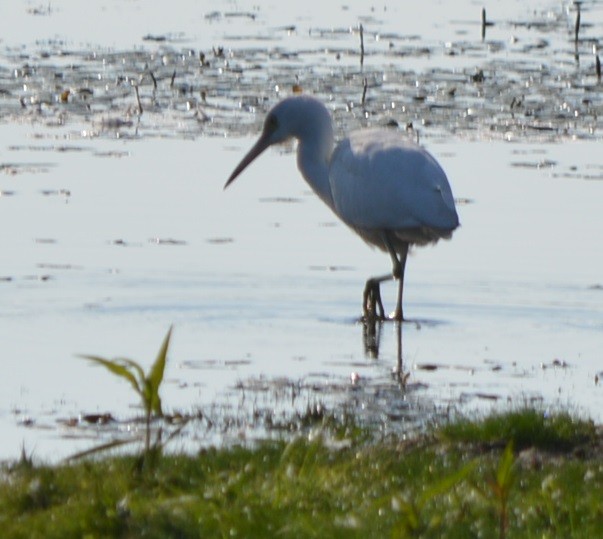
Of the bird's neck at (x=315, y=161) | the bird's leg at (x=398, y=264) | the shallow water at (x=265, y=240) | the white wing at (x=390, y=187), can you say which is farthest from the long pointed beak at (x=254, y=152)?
the bird's leg at (x=398, y=264)

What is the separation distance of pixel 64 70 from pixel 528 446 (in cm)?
1136

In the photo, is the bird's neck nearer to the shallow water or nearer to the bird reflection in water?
the shallow water

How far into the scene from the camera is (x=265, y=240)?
36.2ft

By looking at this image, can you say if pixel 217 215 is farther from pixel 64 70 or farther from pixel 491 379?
pixel 64 70

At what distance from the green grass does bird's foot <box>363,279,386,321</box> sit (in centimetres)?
311

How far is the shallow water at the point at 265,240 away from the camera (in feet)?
25.7

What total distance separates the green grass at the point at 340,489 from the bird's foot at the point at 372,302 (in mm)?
3107

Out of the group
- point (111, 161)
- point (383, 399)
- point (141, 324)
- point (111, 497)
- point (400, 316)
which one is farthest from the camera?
point (111, 161)

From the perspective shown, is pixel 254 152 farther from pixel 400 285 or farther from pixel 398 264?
pixel 400 285

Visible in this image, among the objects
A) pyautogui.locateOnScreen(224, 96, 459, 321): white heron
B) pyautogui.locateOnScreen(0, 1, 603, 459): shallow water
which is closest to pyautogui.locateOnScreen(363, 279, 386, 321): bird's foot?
pyautogui.locateOnScreen(224, 96, 459, 321): white heron

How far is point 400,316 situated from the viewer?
Answer: 970 cm

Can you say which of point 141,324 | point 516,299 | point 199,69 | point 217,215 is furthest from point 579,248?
point 199,69

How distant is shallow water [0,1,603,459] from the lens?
7840 mm

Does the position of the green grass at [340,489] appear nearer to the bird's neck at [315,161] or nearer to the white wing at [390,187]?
the white wing at [390,187]
